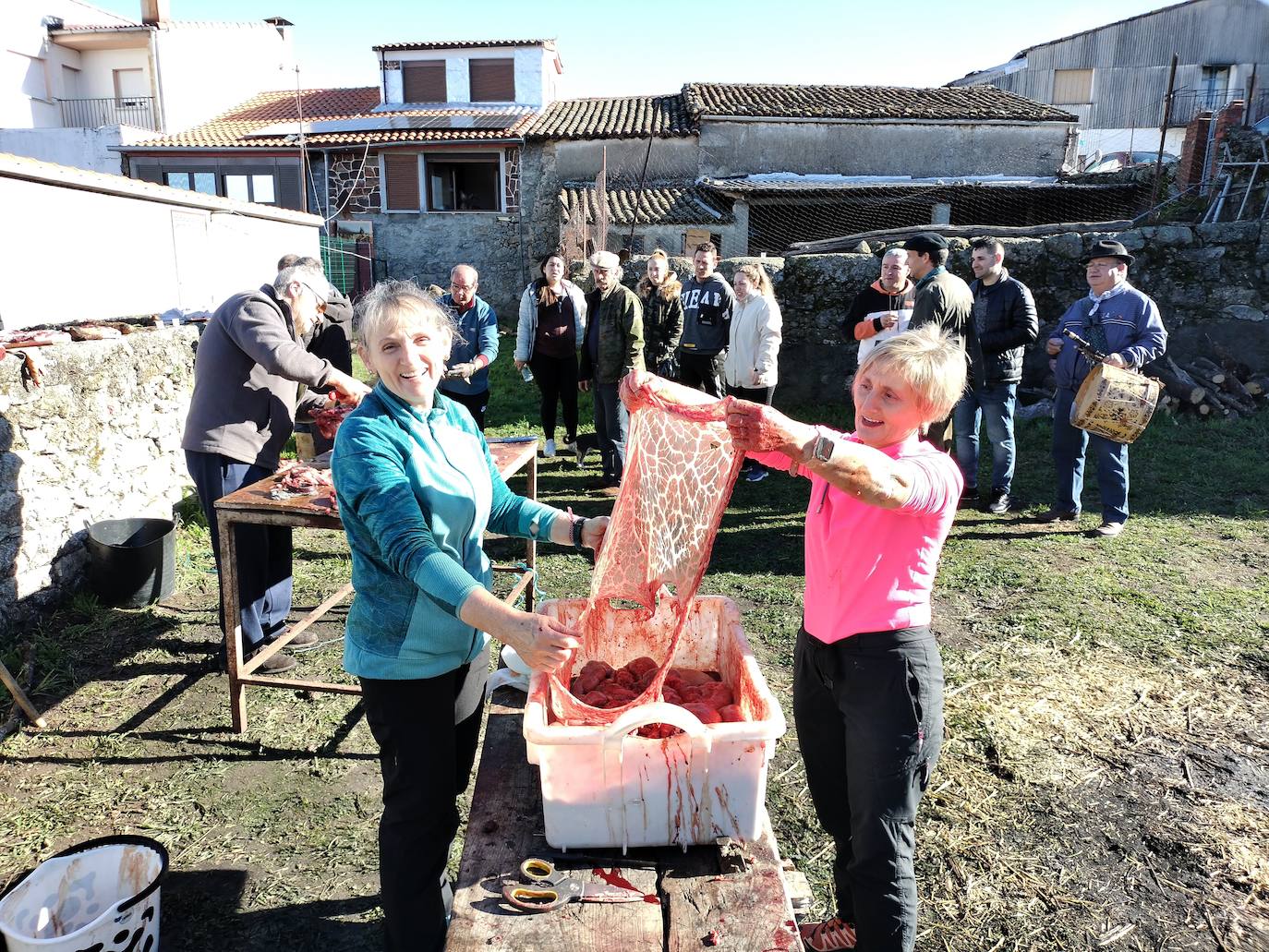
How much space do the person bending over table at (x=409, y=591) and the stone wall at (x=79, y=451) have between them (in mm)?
3389

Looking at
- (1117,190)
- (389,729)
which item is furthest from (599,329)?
(1117,190)

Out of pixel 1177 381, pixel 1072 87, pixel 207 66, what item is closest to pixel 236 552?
pixel 1177 381

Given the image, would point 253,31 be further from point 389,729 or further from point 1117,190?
point 389,729

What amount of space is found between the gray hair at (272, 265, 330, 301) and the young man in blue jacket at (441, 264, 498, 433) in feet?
8.44

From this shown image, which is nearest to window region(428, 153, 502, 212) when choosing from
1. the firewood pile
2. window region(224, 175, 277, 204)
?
window region(224, 175, 277, 204)

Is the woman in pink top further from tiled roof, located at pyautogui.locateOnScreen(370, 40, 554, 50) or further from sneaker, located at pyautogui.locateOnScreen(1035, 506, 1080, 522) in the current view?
tiled roof, located at pyautogui.locateOnScreen(370, 40, 554, 50)

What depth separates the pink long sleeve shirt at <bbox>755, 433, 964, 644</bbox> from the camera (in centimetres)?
190

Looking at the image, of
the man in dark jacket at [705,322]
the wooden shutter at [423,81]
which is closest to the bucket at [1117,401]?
the man in dark jacket at [705,322]

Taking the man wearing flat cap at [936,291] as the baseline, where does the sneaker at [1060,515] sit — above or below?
below

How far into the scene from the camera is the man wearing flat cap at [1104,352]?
554 centimetres

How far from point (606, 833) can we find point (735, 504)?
197 inches

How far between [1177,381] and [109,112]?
30.3 meters

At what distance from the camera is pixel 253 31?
26719 millimetres

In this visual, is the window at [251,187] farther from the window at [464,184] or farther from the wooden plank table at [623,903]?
the wooden plank table at [623,903]
